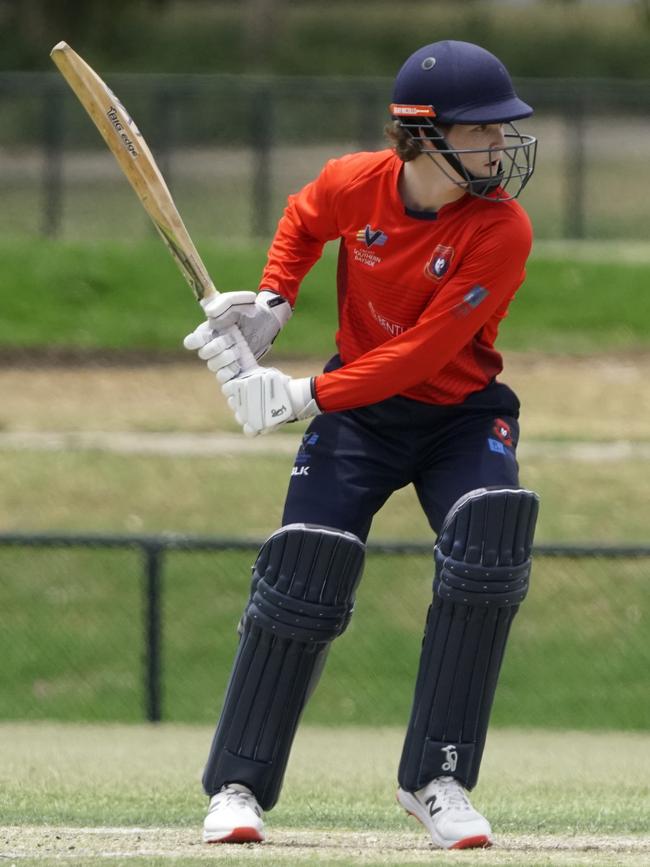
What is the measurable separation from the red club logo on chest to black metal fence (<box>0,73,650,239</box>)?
1339 cm

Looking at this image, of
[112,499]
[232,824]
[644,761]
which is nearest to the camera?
[232,824]

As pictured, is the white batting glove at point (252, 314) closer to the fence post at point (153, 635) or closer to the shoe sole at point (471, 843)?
the shoe sole at point (471, 843)

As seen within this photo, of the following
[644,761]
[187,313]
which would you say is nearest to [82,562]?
[644,761]

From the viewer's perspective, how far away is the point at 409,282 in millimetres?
4793

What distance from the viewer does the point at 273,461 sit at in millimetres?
11234

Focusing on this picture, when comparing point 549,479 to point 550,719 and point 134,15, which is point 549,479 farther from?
point 134,15

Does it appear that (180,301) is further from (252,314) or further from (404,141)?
(404,141)

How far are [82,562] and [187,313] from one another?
521cm

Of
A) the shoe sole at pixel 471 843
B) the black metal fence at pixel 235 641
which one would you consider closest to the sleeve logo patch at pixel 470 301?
the shoe sole at pixel 471 843

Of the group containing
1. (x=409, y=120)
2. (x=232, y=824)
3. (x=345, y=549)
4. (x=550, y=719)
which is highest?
(x=409, y=120)

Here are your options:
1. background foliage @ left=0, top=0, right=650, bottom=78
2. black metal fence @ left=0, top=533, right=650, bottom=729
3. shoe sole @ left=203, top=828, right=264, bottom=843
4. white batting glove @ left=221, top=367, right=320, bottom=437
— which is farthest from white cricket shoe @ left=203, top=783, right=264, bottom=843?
background foliage @ left=0, top=0, right=650, bottom=78

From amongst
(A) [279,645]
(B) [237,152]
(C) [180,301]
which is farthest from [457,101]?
(B) [237,152]

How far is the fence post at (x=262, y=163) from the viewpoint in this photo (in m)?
18.4

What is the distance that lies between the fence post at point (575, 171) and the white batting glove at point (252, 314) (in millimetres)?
13734
